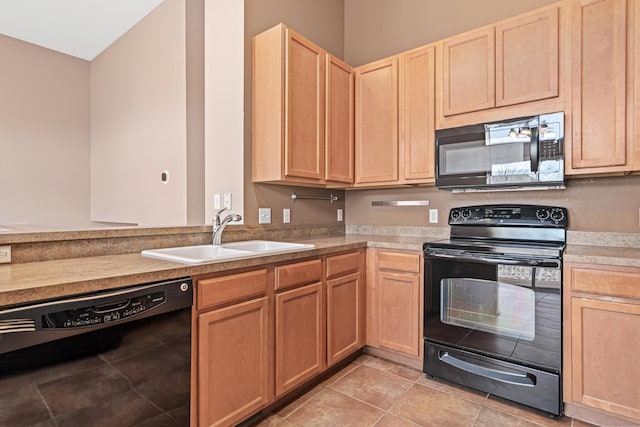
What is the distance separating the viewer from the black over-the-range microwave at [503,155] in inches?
83.8

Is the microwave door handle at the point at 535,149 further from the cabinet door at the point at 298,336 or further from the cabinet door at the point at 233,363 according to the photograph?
the cabinet door at the point at 233,363

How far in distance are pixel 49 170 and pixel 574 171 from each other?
6.12 meters

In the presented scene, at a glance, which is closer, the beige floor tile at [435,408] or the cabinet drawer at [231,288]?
the cabinet drawer at [231,288]

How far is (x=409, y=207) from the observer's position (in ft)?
10.1

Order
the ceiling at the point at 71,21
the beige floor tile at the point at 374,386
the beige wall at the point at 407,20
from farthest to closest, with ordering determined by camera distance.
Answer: the ceiling at the point at 71,21 < the beige wall at the point at 407,20 < the beige floor tile at the point at 374,386

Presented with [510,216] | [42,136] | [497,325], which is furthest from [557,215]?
[42,136]

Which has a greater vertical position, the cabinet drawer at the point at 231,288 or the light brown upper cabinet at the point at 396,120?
the light brown upper cabinet at the point at 396,120

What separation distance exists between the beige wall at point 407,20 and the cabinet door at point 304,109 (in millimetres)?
956

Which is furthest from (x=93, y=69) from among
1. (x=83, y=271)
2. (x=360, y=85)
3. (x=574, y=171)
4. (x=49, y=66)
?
(x=574, y=171)

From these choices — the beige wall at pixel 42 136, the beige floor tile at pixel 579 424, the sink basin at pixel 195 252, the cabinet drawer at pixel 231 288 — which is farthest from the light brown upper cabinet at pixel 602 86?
the beige wall at pixel 42 136

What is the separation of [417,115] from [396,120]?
0.18 meters

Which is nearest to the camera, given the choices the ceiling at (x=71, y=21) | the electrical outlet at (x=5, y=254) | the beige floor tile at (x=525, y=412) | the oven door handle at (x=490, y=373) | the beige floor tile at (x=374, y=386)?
the electrical outlet at (x=5, y=254)

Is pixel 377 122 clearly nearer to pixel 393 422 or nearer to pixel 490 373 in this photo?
pixel 490 373

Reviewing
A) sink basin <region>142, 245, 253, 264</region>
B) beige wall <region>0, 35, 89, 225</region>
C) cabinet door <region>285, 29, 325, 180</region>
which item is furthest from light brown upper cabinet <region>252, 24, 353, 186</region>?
beige wall <region>0, 35, 89, 225</region>
